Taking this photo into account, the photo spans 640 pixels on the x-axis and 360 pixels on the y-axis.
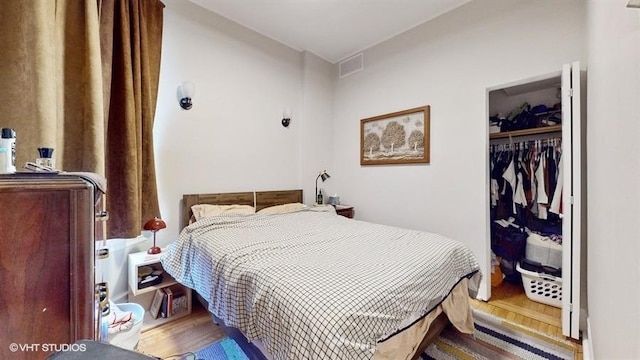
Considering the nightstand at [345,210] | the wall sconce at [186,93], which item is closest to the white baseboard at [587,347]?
the nightstand at [345,210]

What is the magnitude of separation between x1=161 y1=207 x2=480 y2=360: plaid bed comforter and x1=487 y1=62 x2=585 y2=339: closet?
0.73 meters

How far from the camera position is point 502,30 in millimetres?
2359

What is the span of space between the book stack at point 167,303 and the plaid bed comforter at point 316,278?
0.92ft

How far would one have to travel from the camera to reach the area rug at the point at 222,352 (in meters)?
1.68

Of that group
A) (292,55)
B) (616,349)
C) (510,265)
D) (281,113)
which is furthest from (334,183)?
(616,349)

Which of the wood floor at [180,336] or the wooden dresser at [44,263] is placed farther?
the wood floor at [180,336]

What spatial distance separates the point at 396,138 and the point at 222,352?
2.64 m

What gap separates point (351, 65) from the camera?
11.9 ft

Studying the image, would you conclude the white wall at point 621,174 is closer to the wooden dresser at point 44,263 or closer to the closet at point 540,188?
the closet at point 540,188

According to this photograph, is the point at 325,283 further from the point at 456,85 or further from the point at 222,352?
the point at 456,85

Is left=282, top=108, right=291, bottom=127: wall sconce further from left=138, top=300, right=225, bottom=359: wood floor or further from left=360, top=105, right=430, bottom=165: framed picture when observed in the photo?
left=138, top=300, right=225, bottom=359: wood floor

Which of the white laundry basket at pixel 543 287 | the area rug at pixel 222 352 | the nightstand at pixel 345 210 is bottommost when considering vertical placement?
the area rug at pixel 222 352

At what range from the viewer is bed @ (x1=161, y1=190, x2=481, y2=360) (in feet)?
3.32

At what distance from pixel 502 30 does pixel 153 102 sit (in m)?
3.17
